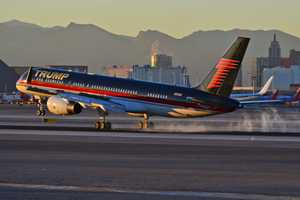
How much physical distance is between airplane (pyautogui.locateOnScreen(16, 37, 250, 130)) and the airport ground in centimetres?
1050

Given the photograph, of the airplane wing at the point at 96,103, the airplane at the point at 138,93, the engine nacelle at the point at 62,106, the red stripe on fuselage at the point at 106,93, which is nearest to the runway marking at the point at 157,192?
the airplane at the point at 138,93

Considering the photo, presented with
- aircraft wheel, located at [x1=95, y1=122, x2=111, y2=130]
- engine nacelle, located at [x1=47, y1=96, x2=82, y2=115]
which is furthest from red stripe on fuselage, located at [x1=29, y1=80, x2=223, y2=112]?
aircraft wheel, located at [x1=95, y1=122, x2=111, y2=130]

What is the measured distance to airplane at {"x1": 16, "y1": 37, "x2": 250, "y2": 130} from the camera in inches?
2000

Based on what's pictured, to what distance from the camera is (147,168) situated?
85.4 feet

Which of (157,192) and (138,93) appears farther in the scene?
(138,93)

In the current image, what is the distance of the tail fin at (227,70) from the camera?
50656 millimetres

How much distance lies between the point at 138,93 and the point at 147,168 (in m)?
27.8

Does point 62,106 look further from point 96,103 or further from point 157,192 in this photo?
point 157,192

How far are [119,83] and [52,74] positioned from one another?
592 centimetres

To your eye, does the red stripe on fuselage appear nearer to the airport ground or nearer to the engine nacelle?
the engine nacelle

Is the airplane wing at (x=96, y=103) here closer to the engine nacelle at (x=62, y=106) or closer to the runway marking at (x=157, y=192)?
the engine nacelle at (x=62, y=106)

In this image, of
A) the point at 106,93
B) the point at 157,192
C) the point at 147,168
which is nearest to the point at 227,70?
the point at 106,93

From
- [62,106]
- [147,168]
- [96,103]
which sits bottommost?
[147,168]

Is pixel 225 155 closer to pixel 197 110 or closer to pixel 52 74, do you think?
pixel 197 110
